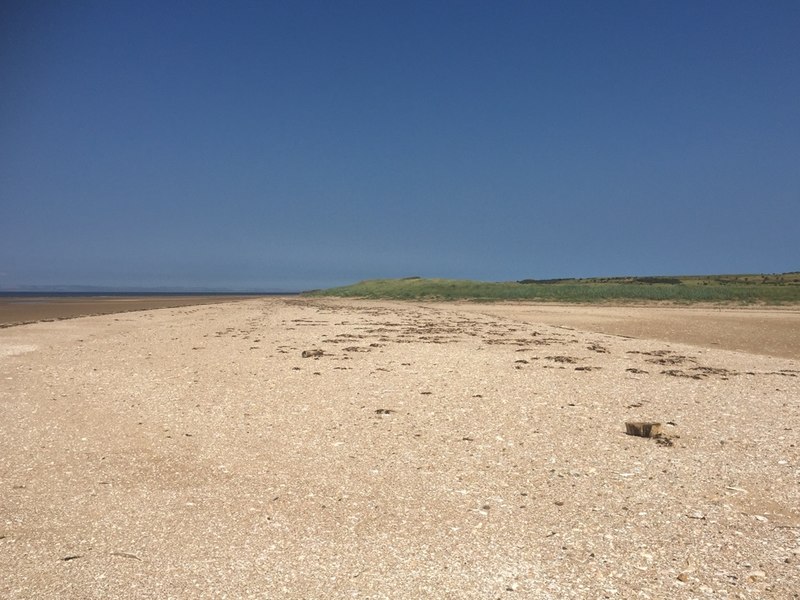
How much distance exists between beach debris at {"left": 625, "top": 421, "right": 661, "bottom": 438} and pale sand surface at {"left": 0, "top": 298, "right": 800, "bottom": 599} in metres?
0.22

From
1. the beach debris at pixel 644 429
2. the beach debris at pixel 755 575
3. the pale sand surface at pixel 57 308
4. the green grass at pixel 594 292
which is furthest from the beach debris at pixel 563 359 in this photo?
the green grass at pixel 594 292

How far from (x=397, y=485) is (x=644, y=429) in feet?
12.2

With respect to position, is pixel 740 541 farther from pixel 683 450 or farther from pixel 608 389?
pixel 608 389

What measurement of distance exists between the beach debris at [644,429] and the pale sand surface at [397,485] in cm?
22

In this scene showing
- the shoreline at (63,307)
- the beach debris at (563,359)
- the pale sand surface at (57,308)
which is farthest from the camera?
the pale sand surface at (57,308)

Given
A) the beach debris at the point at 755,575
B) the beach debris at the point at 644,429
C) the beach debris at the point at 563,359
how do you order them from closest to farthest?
the beach debris at the point at 755,575
the beach debris at the point at 644,429
the beach debris at the point at 563,359

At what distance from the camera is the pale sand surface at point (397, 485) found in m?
4.10

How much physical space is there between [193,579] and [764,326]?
98.3 ft

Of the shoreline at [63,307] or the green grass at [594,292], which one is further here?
the green grass at [594,292]

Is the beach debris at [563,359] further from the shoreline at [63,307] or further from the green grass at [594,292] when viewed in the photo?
the green grass at [594,292]

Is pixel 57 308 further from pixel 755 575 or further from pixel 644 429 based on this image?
pixel 755 575

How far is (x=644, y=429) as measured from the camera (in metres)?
7.49

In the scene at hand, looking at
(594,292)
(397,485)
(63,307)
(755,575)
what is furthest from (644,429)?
(594,292)

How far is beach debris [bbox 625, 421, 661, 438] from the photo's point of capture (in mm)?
7469
